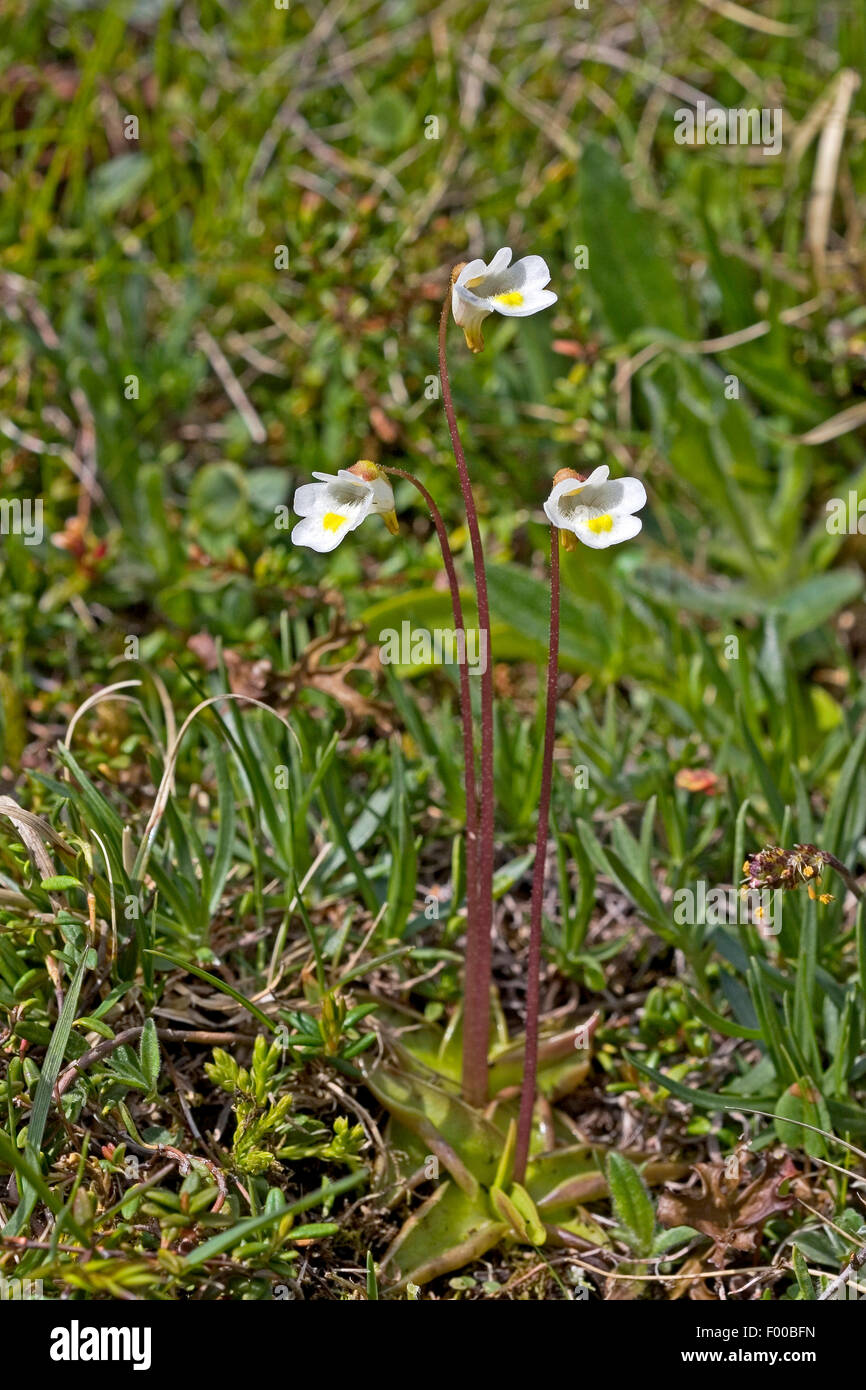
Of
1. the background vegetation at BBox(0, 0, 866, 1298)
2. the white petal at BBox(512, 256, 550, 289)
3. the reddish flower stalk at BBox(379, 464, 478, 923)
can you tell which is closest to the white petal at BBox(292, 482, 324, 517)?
the reddish flower stalk at BBox(379, 464, 478, 923)

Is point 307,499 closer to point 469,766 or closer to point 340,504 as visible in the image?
point 340,504

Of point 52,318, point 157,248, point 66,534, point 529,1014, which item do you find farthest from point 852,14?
point 529,1014

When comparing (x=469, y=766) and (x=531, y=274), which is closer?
(x=531, y=274)

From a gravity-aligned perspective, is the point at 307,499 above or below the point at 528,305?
below

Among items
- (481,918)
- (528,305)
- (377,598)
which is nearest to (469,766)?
(481,918)

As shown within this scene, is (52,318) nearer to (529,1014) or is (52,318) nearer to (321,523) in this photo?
(321,523)

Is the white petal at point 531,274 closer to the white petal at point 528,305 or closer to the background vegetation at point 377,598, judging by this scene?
the white petal at point 528,305

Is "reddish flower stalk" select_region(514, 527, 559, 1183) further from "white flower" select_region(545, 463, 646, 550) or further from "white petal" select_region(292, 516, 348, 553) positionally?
"white petal" select_region(292, 516, 348, 553)
